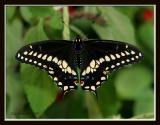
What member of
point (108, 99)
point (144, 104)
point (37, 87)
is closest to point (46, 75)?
point (37, 87)

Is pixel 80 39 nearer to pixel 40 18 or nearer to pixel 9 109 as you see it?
pixel 40 18

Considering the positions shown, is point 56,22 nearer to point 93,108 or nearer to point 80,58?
point 80,58

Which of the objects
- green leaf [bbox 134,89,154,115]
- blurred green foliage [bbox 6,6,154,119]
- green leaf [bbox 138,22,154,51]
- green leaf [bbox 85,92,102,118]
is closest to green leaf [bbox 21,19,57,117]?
blurred green foliage [bbox 6,6,154,119]

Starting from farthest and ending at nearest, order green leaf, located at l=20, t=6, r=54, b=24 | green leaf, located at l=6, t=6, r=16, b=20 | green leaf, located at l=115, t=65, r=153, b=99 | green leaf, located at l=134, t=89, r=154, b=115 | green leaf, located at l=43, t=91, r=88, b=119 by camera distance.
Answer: green leaf, located at l=115, t=65, r=153, b=99
green leaf, located at l=134, t=89, r=154, b=115
green leaf, located at l=43, t=91, r=88, b=119
green leaf, located at l=6, t=6, r=16, b=20
green leaf, located at l=20, t=6, r=54, b=24

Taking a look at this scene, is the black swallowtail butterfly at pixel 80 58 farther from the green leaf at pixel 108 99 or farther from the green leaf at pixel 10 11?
the green leaf at pixel 10 11

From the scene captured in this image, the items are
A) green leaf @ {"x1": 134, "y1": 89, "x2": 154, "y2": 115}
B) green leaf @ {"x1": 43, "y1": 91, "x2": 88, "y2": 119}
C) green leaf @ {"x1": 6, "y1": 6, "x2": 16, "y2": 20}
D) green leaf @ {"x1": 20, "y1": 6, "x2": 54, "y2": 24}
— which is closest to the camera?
green leaf @ {"x1": 20, "y1": 6, "x2": 54, "y2": 24}

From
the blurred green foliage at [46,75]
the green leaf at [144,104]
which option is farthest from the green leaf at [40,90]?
the green leaf at [144,104]

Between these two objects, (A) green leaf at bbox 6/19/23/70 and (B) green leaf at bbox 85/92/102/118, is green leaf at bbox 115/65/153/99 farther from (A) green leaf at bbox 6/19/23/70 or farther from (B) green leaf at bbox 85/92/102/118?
(A) green leaf at bbox 6/19/23/70
